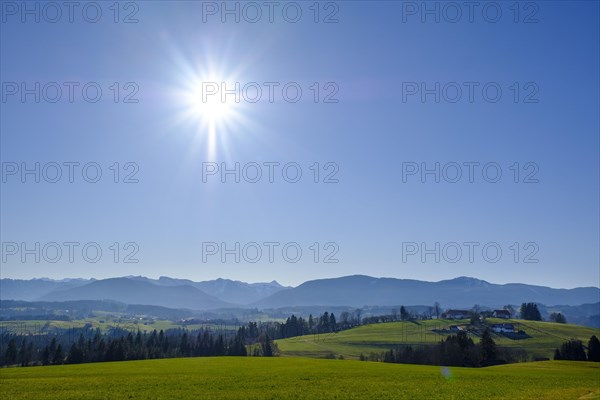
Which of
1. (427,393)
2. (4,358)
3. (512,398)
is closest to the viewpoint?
(512,398)

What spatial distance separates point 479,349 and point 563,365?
33.6 metres

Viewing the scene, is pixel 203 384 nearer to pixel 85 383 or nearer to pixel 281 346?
pixel 85 383

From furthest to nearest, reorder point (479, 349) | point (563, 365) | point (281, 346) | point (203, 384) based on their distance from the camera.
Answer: point (281, 346)
point (479, 349)
point (563, 365)
point (203, 384)

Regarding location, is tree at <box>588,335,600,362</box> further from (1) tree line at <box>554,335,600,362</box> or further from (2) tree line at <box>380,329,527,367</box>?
(2) tree line at <box>380,329,527,367</box>

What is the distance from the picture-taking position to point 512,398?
137 ft

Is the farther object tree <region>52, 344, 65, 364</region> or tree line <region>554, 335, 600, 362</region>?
tree <region>52, 344, 65, 364</region>

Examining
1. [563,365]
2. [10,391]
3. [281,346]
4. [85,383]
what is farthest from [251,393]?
[281,346]

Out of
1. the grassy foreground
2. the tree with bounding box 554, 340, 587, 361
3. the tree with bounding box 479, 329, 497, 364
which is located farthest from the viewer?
the tree with bounding box 554, 340, 587, 361

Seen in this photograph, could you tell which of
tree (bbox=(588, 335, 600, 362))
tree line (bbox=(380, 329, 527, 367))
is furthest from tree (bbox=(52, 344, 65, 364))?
tree (bbox=(588, 335, 600, 362))

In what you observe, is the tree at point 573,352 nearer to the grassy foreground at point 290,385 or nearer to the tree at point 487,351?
the tree at point 487,351

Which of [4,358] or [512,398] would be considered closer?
[512,398]

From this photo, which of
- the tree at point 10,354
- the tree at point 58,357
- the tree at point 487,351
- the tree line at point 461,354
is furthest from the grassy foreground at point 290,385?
the tree at point 10,354

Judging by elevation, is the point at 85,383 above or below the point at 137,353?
above

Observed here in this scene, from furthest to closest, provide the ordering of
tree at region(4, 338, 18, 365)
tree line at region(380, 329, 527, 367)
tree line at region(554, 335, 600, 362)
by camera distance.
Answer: tree at region(4, 338, 18, 365) < tree line at region(554, 335, 600, 362) < tree line at region(380, 329, 527, 367)
